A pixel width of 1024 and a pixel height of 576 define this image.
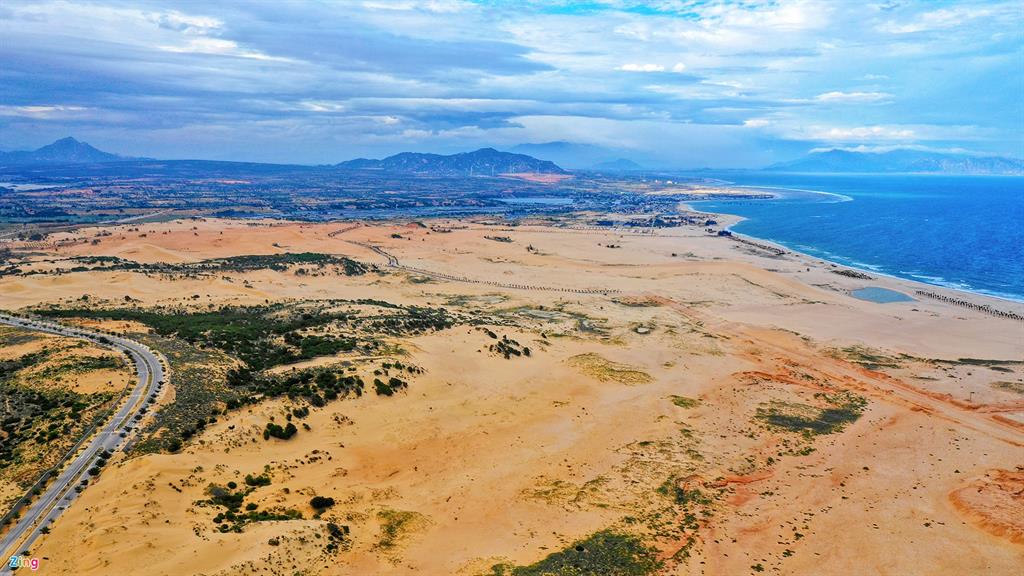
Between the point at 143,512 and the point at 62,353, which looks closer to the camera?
the point at 143,512

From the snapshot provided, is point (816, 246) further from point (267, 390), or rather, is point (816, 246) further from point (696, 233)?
point (267, 390)

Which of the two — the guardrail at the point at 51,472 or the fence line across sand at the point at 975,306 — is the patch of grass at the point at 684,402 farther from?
the fence line across sand at the point at 975,306

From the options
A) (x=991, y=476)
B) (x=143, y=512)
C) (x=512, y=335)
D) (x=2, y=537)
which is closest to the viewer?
(x=2, y=537)

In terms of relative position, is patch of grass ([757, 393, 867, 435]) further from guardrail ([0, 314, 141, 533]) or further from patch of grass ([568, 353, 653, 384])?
Answer: guardrail ([0, 314, 141, 533])

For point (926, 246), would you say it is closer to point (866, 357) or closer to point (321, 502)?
point (866, 357)

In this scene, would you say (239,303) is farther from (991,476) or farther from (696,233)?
(696,233)

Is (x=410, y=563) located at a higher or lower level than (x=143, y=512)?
lower

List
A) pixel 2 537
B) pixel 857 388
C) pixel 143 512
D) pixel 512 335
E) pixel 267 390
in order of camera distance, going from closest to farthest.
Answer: pixel 2 537
pixel 143 512
pixel 267 390
pixel 857 388
pixel 512 335

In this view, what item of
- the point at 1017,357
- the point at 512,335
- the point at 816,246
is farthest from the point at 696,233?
the point at 512,335

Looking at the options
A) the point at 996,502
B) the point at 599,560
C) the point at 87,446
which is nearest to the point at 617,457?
the point at 599,560
